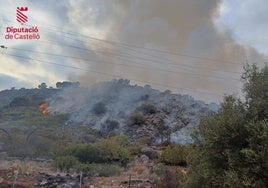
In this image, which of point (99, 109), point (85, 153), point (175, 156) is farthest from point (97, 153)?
point (99, 109)

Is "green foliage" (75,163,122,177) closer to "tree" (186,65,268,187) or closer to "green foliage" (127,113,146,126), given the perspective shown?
"tree" (186,65,268,187)

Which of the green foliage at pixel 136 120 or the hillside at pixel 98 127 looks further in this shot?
the green foliage at pixel 136 120

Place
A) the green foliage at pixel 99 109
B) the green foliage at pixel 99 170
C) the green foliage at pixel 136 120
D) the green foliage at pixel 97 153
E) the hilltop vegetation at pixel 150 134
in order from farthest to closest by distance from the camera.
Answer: the green foliage at pixel 99 109 → the green foliage at pixel 136 120 → the green foliage at pixel 97 153 → the green foliage at pixel 99 170 → the hilltop vegetation at pixel 150 134

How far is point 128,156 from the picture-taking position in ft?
167

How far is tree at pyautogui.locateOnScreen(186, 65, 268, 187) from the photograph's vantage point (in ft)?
47.3

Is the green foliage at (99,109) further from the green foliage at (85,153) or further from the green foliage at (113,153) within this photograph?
the green foliage at (85,153)

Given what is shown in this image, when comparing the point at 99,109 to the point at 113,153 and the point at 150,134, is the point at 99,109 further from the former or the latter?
the point at 113,153

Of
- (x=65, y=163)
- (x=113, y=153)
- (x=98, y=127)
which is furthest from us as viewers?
(x=98, y=127)

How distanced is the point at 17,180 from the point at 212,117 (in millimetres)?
22317

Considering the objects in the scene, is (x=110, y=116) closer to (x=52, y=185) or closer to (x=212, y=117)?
(x=52, y=185)

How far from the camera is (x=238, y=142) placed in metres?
15.6

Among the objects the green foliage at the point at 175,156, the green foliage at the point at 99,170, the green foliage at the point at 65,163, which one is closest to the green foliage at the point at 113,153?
the green foliage at the point at 175,156

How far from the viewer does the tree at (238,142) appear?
14406 mm

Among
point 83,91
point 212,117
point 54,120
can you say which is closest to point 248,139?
point 212,117
